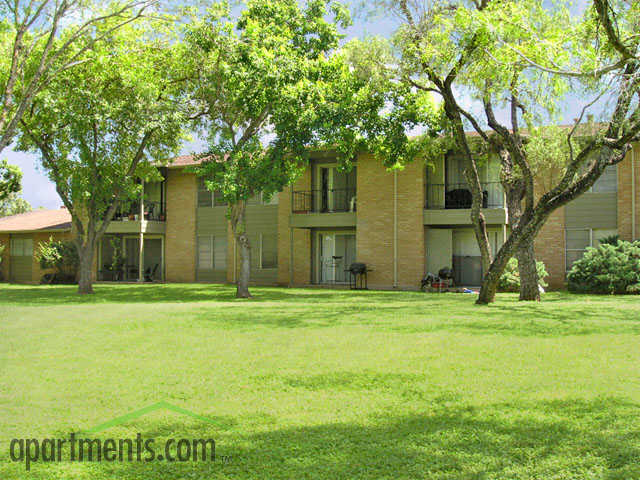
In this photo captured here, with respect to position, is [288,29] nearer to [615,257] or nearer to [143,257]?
[615,257]

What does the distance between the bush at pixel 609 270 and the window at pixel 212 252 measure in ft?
54.4

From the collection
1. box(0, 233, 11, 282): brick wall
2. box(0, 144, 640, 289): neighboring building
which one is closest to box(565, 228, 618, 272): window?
box(0, 144, 640, 289): neighboring building

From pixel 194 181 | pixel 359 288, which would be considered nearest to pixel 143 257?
pixel 194 181

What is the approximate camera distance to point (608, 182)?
23625 mm

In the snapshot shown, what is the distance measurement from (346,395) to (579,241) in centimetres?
2053

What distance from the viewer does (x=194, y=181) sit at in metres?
31.9

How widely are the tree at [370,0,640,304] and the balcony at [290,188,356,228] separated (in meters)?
8.08

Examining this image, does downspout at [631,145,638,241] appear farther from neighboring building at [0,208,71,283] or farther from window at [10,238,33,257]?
window at [10,238,33,257]

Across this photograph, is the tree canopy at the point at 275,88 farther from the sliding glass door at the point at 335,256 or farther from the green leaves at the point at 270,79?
the sliding glass door at the point at 335,256

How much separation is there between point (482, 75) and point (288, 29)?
891 centimetres

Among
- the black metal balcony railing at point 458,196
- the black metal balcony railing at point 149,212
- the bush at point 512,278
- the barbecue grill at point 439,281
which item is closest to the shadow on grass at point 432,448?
the bush at point 512,278

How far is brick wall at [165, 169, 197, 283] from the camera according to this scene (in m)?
31.7

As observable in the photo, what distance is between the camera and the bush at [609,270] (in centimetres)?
2086

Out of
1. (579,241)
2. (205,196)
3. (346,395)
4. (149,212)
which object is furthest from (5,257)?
(346,395)
